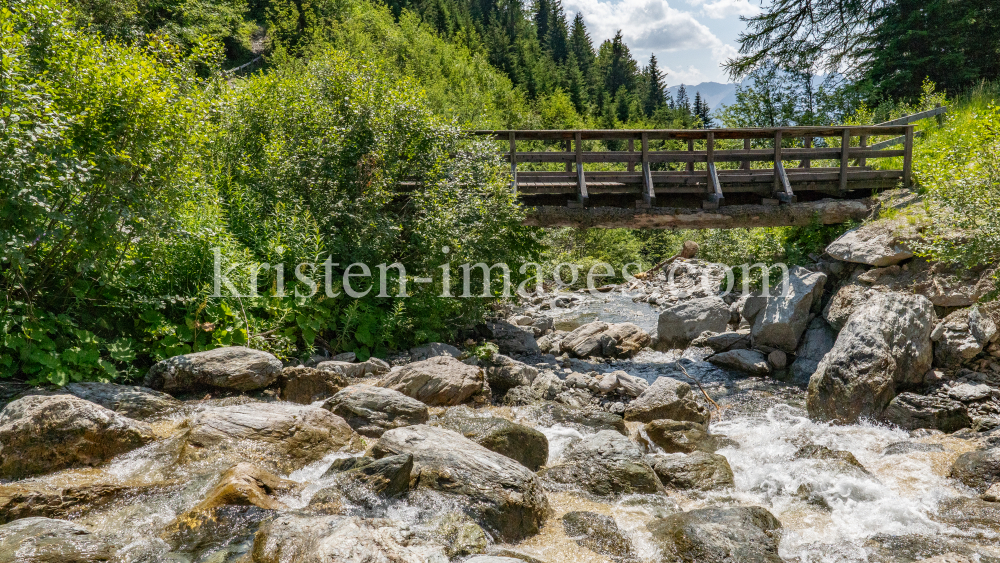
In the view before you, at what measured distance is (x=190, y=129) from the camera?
25.5ft

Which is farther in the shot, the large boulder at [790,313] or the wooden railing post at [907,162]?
the wooden railing post at [907,162]

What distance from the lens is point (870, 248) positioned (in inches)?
456

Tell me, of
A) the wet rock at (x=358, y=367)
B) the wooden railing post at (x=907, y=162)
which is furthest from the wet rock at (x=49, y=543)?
the wooden railing post at (x=907, y=162)

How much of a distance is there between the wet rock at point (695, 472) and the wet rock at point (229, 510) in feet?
13.5

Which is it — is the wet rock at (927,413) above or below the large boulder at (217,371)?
below

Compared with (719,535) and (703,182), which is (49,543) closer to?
(719,535)

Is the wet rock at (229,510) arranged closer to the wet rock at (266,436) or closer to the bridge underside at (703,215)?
the wet rock at (266,436)

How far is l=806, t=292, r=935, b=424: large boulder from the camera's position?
851 centimetres

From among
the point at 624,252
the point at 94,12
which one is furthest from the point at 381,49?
the point at 624,252

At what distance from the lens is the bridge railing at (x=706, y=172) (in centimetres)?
1280

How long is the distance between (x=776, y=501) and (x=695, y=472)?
0.87 metres

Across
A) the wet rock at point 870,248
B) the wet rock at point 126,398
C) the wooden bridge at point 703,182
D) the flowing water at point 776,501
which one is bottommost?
the flowing water at point 776,501

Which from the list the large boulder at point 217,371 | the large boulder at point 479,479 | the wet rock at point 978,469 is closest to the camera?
the large boulder at point 479,479

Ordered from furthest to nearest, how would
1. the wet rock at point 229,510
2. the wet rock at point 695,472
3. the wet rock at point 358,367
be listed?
the wet rock at point 358,367 → the wet rock at point 695,472 → the wet rock at point 229,510
